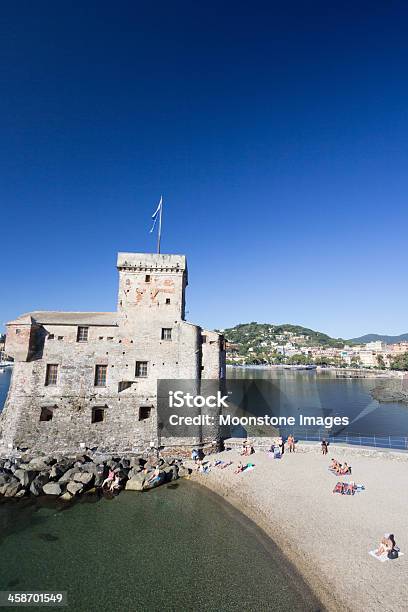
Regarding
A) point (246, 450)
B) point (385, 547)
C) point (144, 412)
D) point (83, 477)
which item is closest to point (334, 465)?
point (246, 450)

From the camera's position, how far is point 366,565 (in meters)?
12.9

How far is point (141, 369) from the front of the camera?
1034 inches

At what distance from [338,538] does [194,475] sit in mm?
11146

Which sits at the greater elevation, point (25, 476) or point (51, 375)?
point (51, 375)

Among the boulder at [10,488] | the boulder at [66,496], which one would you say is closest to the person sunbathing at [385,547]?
the boulder at [66,496]

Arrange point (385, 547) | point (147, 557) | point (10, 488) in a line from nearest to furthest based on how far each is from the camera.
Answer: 1. point (385, 547)
2. point (147, 557)
3. point (10, 488)

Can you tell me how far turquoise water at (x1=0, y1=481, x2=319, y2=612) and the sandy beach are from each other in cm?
88

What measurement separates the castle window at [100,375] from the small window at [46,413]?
400 cm

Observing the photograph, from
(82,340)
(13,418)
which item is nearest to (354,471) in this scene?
(82,340)

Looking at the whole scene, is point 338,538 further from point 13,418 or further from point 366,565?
point 13,418

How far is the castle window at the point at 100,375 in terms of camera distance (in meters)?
26.0

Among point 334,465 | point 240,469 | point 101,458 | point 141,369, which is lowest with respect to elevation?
point 240,469

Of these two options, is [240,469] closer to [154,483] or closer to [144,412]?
[154,483]

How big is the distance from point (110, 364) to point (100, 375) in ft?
4.07
